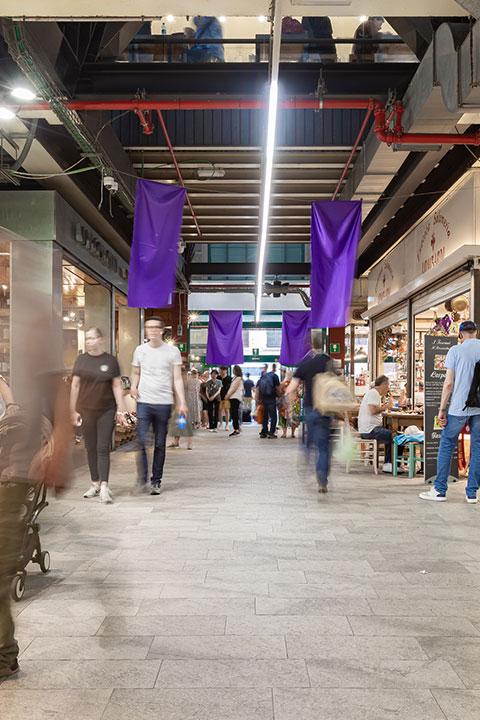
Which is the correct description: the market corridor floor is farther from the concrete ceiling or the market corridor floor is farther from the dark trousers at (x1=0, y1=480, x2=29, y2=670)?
the concrete ceiling

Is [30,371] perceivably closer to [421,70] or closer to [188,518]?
[188,518]

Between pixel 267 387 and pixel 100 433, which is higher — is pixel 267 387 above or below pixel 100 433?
above

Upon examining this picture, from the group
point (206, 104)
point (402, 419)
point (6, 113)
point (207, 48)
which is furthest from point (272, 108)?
point (402, 419)

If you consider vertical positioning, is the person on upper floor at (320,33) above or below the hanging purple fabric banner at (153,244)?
above

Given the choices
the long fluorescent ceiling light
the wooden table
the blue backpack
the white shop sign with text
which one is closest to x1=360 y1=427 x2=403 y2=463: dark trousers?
the wooden table

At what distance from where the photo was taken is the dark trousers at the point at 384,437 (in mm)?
9031

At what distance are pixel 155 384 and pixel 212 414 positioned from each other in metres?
11.7

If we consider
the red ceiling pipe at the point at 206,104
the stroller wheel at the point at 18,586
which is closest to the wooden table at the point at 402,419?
the red ceiling pipe at the point at 206,104

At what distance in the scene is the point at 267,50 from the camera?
7227 millimetres

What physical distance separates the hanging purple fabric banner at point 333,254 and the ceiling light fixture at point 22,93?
14.0 feet

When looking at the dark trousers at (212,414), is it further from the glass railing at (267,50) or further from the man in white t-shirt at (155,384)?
the glass railing at (267,50)

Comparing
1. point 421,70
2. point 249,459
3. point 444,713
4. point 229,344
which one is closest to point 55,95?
point 421,70

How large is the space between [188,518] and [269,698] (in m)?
3.49

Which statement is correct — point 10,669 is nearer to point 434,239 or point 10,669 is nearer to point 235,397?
point 434,239
